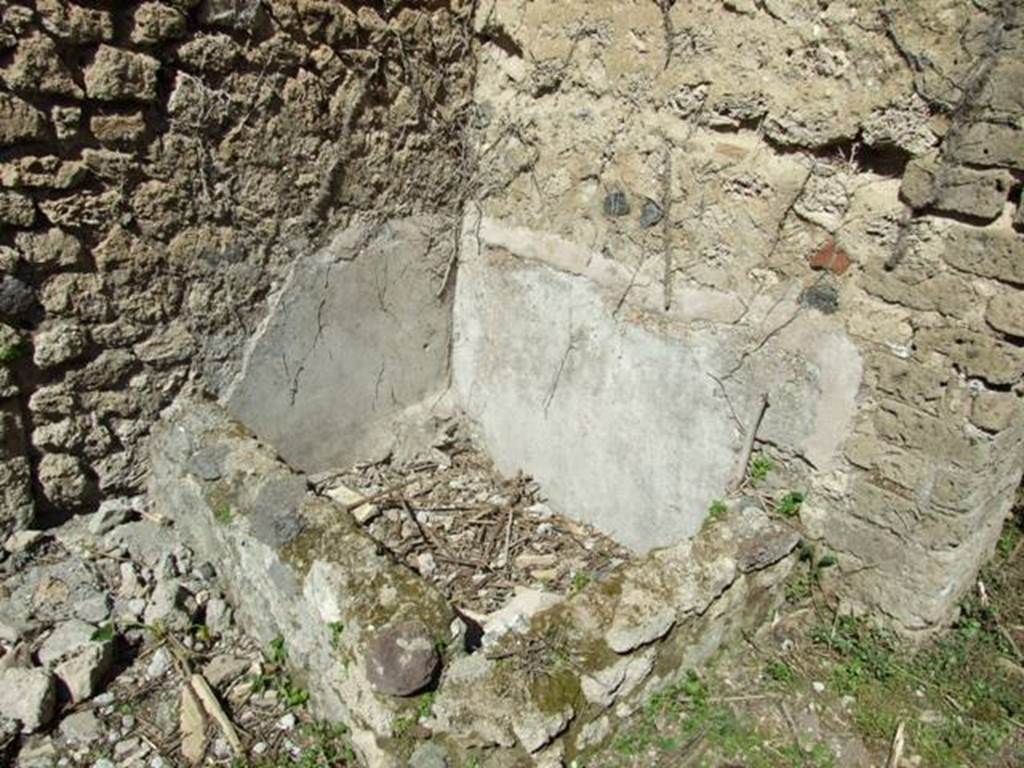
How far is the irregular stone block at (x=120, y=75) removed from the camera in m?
2.57

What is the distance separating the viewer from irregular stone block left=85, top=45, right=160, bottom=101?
2.57 metres

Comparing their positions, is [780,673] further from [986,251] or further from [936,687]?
[986,251]

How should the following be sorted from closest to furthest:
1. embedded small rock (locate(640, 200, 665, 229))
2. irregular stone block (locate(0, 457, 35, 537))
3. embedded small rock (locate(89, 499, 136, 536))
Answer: irregular stone block (locate(0, 457, 35, 537)) → embedded small rock (locate(89, 499, 136, 536)) → embedded small rock (locate(640, 200, 665, 229))

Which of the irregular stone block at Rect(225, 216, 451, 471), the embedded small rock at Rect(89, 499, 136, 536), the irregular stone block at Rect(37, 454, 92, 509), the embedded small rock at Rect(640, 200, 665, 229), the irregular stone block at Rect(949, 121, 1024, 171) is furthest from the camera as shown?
the irregular stone block at Rect(225, 216, 451, 471)

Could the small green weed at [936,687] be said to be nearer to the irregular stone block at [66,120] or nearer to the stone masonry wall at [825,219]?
the stone masonry wall at [825,219]

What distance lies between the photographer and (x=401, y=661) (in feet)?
7.34

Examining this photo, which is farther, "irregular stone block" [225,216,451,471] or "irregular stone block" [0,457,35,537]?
"irregular stone block" [225,216,451,471]

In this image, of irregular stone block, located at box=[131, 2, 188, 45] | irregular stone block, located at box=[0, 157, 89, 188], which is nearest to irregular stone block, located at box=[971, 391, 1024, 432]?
irregular stone block, located at box=[131, 2, 188, 45]

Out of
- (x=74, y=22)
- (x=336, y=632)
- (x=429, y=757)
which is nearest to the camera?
(x=429, y=757)

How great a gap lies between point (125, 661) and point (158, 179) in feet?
5.10

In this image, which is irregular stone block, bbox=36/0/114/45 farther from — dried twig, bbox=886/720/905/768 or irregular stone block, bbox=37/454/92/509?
dried twig, bbox=886/720/905/768

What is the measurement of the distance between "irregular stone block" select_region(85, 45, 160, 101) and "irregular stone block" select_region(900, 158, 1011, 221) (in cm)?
233

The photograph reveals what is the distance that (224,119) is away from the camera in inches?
114

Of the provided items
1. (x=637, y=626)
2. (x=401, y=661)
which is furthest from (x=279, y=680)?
(x=637, y=626)
